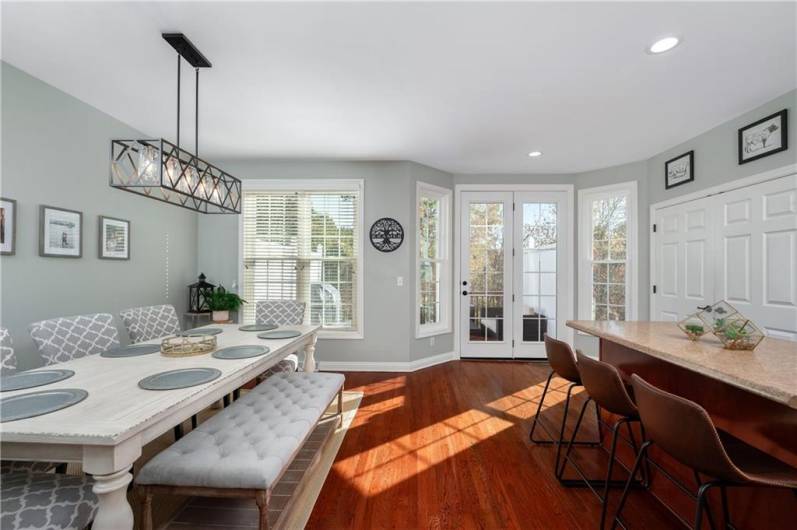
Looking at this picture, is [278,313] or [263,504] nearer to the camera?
[263,504]

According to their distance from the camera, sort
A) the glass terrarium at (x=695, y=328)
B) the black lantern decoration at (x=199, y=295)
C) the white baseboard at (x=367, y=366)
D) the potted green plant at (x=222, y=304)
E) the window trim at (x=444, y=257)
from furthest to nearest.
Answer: the window trim at (x=444, y=257)
the white baseboard at (x=367, y=366)
the black lantern decoration at (x=199, y=295)
the potted green plant at (x=222, y=304)
the glass terrarium at (x=695, y=328)

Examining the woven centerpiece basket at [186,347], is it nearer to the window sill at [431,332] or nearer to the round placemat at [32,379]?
the round placemat at [32,379]

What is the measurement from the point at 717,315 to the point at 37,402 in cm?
316

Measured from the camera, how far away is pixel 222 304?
12.8 feet

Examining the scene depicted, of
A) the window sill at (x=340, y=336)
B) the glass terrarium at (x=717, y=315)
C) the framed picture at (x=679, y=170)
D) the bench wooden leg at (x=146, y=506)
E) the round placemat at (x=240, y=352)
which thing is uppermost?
→ the framed picture at (x=679, y=170)

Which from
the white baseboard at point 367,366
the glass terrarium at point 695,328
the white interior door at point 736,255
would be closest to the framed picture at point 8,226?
the white baseboard at point 367,366

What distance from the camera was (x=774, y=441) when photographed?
52.6 inches

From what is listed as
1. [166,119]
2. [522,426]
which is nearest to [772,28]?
[522,426]

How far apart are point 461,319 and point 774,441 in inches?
135

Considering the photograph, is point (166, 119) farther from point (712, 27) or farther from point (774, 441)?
point (774, 441)

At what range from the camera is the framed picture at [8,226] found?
226 cm

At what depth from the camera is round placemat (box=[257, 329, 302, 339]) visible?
2551 mm

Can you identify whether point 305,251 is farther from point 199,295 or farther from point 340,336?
point 199,295

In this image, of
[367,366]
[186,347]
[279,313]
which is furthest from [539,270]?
[186,347]
